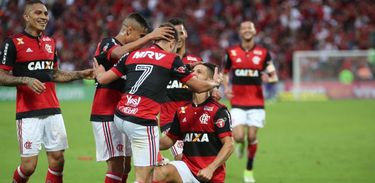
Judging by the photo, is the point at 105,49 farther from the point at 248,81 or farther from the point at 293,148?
the point at 293,148

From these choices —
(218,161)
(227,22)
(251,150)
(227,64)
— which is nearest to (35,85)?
(218,161)

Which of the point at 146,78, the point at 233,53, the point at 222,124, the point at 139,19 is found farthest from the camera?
the point at 233,53

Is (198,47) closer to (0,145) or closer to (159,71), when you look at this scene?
(0,145)

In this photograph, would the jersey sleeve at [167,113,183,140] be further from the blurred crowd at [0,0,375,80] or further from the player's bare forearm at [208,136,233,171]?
the blurred crowd at [0,0,375,80]

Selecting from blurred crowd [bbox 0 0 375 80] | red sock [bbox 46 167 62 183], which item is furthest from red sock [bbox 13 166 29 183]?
blurred crowd [bbox 0 0 375 80]

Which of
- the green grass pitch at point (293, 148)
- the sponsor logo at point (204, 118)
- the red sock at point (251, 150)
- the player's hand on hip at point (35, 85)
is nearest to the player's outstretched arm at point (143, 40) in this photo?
the player's hand on hip at point (35, 85)

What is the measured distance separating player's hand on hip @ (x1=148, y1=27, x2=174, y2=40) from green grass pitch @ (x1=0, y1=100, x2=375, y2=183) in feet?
15.0

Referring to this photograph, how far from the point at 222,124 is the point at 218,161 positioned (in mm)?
504

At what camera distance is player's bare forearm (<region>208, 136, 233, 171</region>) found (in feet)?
26.1

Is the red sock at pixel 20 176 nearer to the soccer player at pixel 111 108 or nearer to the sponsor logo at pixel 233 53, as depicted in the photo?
the soccer player at pixel 111 108

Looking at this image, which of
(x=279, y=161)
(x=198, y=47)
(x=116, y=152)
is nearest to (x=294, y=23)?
(x=198, y=47)

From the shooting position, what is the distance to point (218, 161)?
7988mm

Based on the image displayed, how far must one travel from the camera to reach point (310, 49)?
1388 inches

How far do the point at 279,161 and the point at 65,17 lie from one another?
21876 mm
